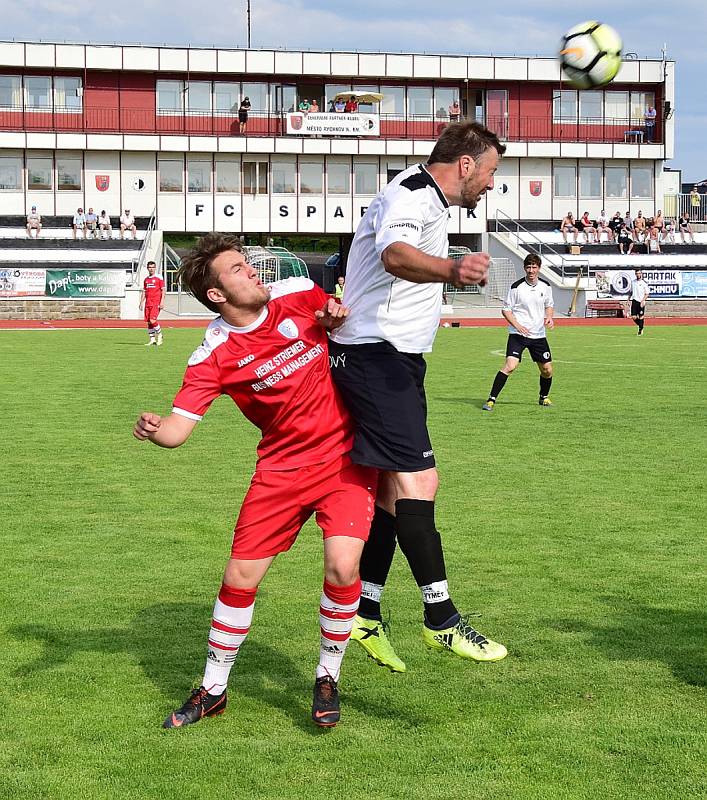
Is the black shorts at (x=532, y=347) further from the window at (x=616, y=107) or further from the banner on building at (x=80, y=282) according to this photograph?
the window at (x=616, y=107)

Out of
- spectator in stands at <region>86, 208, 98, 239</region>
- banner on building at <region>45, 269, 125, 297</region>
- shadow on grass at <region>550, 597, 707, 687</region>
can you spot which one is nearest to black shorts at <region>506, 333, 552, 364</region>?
shadow on grass at <region>550, 597, 707, 687</region>

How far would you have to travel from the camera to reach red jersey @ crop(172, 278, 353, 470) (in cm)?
459

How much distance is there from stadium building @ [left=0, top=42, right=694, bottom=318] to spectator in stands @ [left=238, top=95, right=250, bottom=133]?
14.2 inches

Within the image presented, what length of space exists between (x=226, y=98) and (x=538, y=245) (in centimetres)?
1846

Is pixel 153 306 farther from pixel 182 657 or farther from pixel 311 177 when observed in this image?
pixel 311 177

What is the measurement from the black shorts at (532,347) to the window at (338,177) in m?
45.2

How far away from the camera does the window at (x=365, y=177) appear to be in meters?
61.1

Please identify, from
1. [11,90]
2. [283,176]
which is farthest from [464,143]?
[11,90]

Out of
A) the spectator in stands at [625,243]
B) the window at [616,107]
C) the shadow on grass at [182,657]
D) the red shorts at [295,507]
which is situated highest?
the window at [616,107]

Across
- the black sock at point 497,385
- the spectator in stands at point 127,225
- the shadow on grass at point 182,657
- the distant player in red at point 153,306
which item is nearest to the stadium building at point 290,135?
the spectator in stands at point 127,225

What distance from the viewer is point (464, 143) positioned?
4848mm

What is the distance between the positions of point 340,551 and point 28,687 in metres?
1.55

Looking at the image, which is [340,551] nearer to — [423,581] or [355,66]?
[423,581]

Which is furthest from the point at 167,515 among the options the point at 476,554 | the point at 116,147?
the point at 116,147
